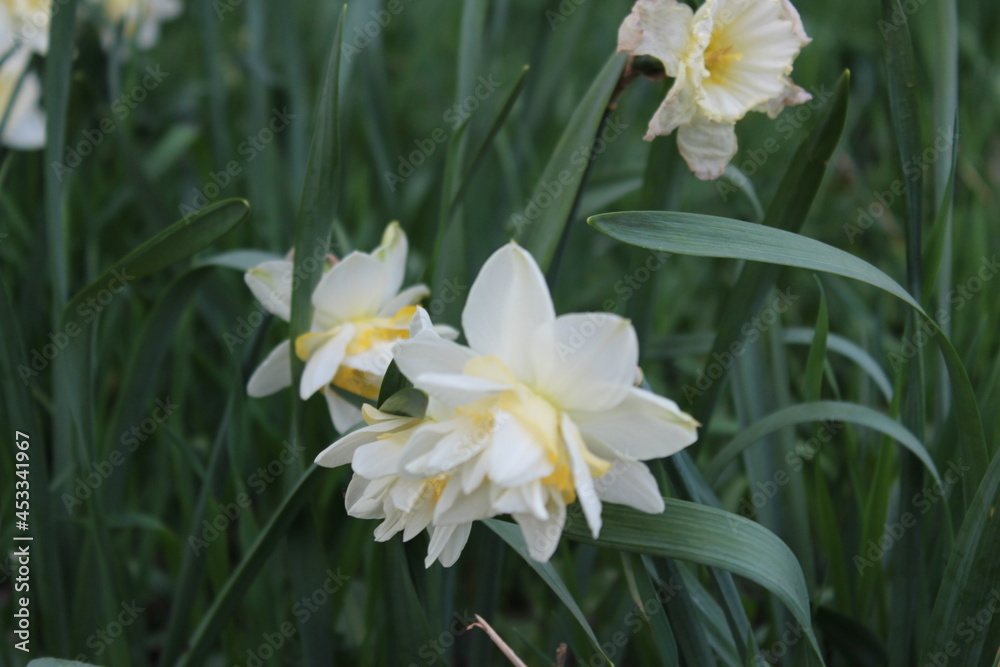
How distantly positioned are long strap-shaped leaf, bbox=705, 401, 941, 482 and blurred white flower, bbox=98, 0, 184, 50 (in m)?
1.49

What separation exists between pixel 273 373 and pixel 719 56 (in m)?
0.71


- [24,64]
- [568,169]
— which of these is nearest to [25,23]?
[24,64]

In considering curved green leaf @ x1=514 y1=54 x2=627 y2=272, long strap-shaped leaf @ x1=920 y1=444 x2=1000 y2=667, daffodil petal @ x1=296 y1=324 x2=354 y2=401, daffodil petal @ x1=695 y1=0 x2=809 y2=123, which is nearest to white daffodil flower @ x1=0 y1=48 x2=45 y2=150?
daffodil petal @ x1=296 y1=324 x2=354 y2=401

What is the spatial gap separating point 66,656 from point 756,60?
1.27 metres

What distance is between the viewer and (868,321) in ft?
5.68

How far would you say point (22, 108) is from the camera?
1.51 metres

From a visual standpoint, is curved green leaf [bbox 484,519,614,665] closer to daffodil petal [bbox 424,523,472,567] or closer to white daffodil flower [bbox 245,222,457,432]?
daffodil petal [bbox 424,523,472,567]

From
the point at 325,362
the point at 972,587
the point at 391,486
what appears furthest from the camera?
the point at 325,362

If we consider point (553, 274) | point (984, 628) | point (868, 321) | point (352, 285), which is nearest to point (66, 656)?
point (352, 285)

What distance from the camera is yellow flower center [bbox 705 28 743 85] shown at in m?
0.96

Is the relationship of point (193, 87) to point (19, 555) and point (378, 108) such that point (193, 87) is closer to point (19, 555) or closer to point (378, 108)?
point (378, 108)

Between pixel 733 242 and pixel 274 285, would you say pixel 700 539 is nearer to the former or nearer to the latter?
pixel 733 242

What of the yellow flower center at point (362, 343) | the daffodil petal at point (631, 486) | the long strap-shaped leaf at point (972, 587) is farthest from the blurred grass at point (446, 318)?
the daffodil petal at point (631, 486)

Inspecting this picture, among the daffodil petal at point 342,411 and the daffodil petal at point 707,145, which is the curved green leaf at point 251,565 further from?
the daffodil petal at point 707,145
